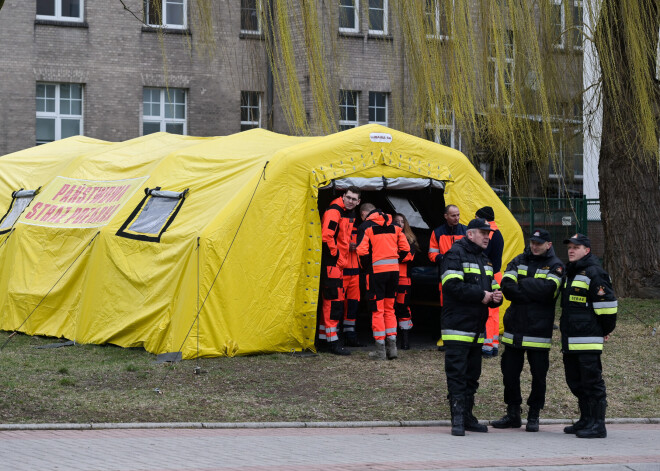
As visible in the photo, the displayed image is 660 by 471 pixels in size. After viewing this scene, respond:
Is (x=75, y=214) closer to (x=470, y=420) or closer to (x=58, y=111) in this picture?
(x=470, y=420)

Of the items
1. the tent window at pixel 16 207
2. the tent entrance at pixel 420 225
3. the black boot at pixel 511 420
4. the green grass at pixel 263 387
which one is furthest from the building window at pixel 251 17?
the tent window at pixel 16 207

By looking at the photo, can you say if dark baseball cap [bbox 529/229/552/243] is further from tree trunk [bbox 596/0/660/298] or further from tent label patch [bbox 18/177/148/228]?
tree trunk [bbox 596/0/660/298]

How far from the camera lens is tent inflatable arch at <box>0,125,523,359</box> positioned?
488 inches

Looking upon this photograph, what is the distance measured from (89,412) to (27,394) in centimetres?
103

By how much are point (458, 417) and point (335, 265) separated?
4538 mm

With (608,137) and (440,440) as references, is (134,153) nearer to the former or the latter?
(608,137)

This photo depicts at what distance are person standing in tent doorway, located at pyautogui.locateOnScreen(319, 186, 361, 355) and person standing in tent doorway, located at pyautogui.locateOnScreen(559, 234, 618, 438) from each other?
4419 millimetres

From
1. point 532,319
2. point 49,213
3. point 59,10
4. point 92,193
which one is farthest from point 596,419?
point 59,10

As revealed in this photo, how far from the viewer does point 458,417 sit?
8648 mm

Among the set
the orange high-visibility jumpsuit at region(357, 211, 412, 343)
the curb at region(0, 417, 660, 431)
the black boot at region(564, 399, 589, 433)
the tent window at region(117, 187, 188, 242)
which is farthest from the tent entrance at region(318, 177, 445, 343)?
the black boot at region(564, 399, 589, 433)

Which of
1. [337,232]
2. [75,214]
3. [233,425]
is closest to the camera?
[233,425]

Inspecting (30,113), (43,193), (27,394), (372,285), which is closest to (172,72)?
(30,113)

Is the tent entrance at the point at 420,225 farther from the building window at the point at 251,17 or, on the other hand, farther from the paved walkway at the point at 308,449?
the building window at the point at 251,17

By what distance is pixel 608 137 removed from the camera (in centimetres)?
1719
